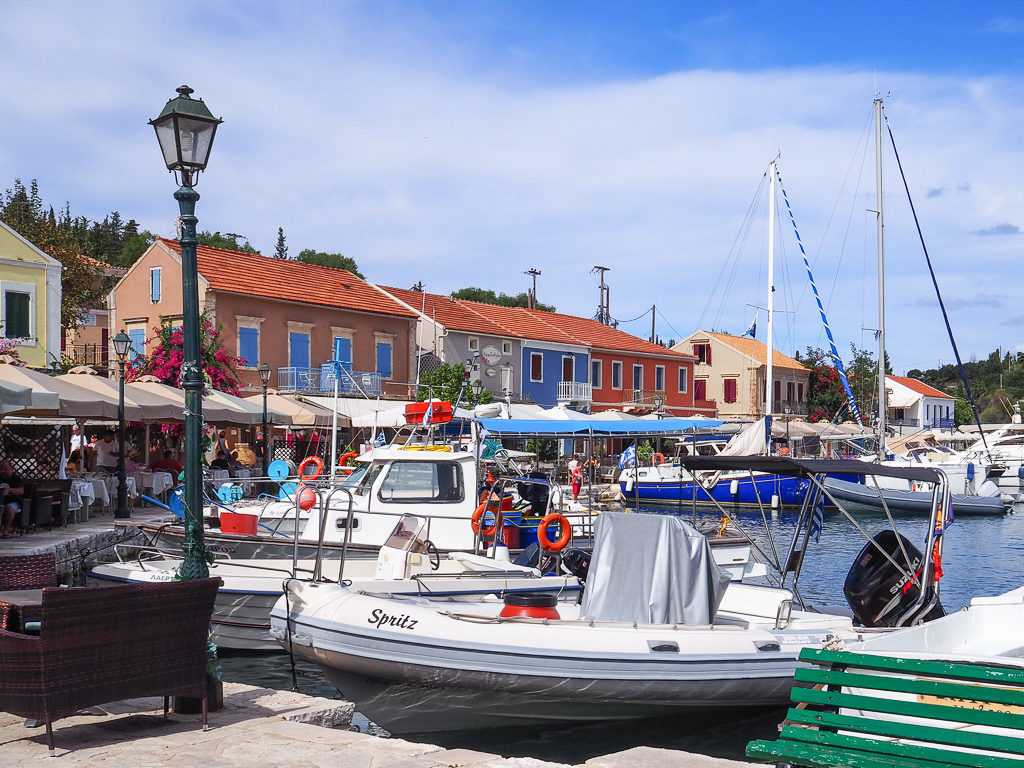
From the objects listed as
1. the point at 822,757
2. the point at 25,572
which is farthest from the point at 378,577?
the point at 822,757

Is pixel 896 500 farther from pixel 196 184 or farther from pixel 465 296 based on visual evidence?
pixel 465 296

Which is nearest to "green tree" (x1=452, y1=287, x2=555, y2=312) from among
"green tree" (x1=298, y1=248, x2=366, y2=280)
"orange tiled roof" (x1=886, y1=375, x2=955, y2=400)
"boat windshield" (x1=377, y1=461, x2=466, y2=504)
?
"green tree" (x1=298, y1=248, x2=366, y2=280)

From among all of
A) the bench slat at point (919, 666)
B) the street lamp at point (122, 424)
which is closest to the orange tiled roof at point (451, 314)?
the street lamp at point (122, 424)

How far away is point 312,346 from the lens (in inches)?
1433

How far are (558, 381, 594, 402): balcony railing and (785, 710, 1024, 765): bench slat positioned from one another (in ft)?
136

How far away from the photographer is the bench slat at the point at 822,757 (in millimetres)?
4172

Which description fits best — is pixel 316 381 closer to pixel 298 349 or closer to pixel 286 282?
pixel 298 349

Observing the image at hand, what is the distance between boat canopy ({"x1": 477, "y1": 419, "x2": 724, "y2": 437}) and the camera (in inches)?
619

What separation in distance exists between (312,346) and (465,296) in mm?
34306

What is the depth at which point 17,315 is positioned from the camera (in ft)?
92.4

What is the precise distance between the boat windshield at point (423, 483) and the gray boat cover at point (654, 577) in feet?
15.0

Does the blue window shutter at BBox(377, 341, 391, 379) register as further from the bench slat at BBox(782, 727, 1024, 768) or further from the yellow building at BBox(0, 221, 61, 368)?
the bench slat at BBox(782, 727, 1024, 768)

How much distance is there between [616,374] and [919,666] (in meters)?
46.0

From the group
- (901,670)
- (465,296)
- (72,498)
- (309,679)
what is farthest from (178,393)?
(465,296)
